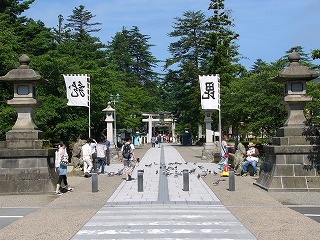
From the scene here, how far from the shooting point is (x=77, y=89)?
26.6 metres

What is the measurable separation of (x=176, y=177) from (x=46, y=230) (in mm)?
11492

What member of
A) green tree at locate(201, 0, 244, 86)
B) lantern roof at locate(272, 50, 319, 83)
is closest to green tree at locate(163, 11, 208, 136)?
green tree at locate(201, 0, 244, 86)

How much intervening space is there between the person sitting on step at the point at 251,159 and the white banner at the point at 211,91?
30.7 feet

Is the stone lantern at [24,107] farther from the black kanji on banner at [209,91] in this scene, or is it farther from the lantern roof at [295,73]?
the black kanji on banner at [209,91]

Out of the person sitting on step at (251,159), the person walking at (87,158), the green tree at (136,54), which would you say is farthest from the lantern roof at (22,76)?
the green tree at (136,54)

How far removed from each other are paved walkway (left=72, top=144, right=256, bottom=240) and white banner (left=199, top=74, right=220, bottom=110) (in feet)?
46.3

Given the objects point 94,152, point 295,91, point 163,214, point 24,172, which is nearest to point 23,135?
point 24,172

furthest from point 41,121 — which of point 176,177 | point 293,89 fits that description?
point 293,89

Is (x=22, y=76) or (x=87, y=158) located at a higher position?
(x=22, y=76)

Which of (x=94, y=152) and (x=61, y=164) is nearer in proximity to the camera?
(x=61, y=164)

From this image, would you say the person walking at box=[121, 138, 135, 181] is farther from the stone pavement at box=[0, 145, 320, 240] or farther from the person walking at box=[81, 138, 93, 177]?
the person walking at box=[81, 138, 93, 177]

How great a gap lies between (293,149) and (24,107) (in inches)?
362

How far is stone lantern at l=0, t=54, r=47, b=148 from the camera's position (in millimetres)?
15601

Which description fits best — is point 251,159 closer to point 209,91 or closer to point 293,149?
point 293,149
